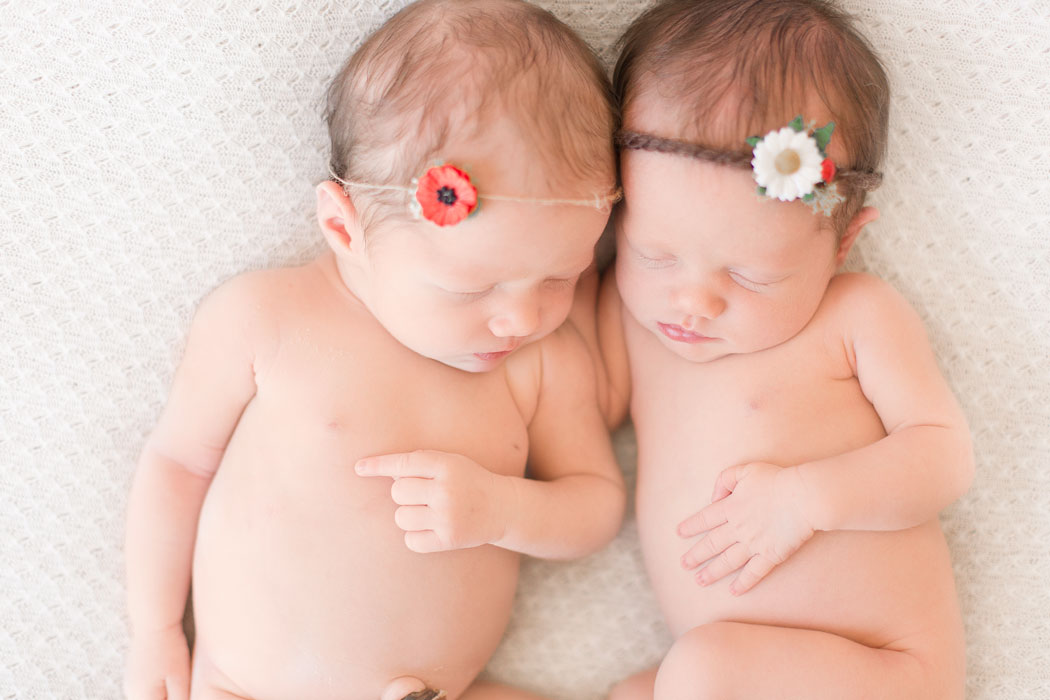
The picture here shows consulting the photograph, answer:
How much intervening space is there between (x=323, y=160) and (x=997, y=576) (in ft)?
5.02

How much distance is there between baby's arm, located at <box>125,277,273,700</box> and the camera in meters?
1.58

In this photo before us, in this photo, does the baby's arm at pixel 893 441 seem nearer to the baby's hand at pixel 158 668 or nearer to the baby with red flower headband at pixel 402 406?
the baby with red flower headband at pixel 402 406

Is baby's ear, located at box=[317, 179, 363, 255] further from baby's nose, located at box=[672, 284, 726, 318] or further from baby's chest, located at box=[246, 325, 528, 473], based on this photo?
baby's nose, located at box=[672, 284, 726, 318]

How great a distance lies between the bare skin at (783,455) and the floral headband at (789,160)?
1.0 inches

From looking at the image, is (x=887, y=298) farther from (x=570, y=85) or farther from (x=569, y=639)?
(x=569, y=639)

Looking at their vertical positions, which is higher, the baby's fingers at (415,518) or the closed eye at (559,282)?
the closed eye at (559,282)

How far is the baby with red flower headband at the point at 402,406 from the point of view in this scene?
1354mm

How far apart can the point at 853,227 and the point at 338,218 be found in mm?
889

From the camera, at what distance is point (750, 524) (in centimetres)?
150

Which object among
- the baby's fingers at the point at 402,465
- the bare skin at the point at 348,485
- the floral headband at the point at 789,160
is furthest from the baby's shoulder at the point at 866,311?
the baby's fingers at the point at 402,465

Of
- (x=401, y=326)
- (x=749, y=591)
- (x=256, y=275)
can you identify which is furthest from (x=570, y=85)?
(x=749, y=591)

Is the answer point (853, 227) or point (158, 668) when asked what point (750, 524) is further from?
point (158, 668)

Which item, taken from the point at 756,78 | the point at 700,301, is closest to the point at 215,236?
the point at 700,301

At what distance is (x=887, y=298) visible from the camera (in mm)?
1609
